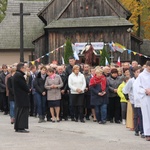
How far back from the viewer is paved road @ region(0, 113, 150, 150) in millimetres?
11000

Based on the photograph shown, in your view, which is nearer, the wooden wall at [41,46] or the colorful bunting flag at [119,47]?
the colorful bunting flag at [119,47]

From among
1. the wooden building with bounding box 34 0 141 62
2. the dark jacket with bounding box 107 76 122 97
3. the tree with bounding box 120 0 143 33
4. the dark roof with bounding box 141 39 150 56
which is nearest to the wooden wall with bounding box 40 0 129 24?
the wooden building with bounding box 34 0 141 62

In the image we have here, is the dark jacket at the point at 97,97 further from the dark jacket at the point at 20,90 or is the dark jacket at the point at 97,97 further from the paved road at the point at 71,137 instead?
the dark jacket at the point at 20,90

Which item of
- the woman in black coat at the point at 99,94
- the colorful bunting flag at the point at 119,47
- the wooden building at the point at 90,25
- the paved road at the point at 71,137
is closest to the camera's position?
the paved road at the point at 71,137

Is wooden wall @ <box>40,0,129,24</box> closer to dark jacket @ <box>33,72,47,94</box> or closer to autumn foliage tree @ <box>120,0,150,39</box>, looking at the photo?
autumn foliage tree @ <box>120,0,150,39</box>

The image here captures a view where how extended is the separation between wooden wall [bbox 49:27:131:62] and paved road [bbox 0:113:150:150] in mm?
19662

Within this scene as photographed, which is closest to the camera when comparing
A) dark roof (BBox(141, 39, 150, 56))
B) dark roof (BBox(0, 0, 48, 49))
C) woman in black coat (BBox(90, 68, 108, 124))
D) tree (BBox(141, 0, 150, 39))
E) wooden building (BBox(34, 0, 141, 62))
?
woman in black coat (BBox(90, 68, 108, 124))

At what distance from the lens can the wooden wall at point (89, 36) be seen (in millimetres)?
34812

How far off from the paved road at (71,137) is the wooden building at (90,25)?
19721 mm

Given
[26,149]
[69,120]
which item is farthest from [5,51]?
[26,149]

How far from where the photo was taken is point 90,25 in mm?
34594

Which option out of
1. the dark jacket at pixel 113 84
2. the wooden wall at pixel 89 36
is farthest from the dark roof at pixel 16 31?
the dark jacket at pixel 113 84

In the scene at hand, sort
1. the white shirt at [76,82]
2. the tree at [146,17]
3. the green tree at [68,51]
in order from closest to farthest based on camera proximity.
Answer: the white shirt at [76,82]
the green tree at [68,51]
the tree at [146,17]

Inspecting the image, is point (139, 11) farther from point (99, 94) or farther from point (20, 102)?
point (20, 102)
